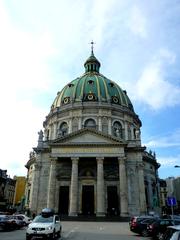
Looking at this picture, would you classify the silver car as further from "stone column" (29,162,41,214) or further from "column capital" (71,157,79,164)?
"stone column" (29,162,41,214)

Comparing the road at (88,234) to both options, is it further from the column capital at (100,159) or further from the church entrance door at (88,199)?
the church entrance door at (88,199)

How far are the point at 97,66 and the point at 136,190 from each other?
39505 millimetres

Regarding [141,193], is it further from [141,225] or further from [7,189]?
[7,189]

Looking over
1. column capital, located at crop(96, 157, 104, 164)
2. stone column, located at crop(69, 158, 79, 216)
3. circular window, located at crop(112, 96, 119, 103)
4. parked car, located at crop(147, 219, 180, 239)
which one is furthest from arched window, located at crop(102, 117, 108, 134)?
parked car, located at crop(147, 219, 180, 239)

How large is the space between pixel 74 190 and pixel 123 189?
731cm

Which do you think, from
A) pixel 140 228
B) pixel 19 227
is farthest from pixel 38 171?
pixel 140 228

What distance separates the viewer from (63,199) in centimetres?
4166

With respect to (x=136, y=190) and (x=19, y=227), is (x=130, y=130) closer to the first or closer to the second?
(x=136, y=190)

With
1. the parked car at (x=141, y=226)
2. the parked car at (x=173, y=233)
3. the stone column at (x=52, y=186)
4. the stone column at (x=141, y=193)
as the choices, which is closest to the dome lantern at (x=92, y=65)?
the stone column at (x=141, y=193)

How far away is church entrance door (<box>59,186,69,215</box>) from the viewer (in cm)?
4084

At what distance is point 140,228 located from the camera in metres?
19.6

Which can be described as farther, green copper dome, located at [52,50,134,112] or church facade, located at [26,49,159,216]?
green copper dome, located at [52,50,134,112]

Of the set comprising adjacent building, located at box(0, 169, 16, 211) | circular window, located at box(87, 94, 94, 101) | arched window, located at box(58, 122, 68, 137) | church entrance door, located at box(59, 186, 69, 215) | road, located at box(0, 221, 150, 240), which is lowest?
road, located at box(0, 221, 150, 240)

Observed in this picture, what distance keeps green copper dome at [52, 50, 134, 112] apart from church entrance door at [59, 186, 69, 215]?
19872mm
